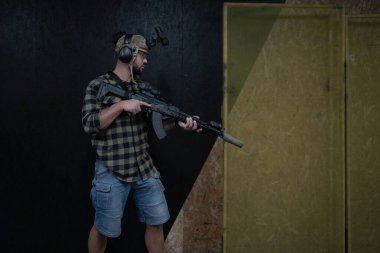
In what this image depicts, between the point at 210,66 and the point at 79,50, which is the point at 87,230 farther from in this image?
the point at 210,66

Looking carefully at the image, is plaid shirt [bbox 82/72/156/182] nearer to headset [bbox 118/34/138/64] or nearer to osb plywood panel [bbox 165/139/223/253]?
headset [bbox 118/34/138/64]

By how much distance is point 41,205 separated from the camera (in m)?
3.72

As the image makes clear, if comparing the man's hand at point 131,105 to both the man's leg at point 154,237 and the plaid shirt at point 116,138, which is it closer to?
the plaid shirt at point 116,138

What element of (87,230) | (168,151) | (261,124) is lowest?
(87,230)

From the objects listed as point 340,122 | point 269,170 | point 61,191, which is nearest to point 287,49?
point 340,122

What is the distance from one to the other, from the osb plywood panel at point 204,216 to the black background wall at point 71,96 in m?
0.09

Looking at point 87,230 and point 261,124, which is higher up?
point 261,124

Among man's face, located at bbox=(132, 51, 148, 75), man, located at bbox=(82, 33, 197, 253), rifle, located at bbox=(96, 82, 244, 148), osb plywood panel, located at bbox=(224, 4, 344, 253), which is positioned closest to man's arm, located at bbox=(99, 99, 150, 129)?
man, located at bbox=(82, 33, 197, 253)

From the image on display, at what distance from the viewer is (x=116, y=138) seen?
294cm

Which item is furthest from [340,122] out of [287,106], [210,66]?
[210,66]

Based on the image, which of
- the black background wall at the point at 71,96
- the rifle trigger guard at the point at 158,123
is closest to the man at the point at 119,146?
the rifle trigger guard at the point at 158,123

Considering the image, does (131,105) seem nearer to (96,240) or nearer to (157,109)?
(157,109)

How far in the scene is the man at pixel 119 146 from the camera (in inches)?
114

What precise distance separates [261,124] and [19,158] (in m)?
2.20
